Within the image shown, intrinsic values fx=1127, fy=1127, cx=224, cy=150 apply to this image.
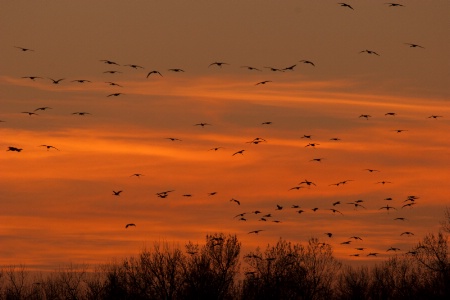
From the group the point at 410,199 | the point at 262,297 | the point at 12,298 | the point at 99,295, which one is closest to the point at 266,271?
the point at 262,297

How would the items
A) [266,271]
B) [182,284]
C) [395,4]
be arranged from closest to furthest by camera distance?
[395,4]
[182,284]
[266,271]

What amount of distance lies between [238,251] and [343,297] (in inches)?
1207

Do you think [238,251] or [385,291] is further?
[385,291]

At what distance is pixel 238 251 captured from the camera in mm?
95250

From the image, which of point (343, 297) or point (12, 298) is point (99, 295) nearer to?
point (12, 298)

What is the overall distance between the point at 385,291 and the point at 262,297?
24.6 m

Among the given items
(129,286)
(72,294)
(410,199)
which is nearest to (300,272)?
(129,286)

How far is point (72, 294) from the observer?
114 metres

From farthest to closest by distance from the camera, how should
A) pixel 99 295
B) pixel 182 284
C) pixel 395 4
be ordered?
pixel 99 295 → pixel 182 284 → pixel 395 4

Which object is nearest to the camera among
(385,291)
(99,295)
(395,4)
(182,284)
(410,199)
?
(395,4)

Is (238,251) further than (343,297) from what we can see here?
No

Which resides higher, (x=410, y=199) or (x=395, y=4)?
(x=395, y=4)

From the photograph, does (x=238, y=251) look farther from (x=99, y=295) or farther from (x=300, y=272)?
(x=99, y=295)

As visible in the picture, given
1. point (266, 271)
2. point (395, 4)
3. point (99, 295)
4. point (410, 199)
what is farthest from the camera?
point (99, 295)
